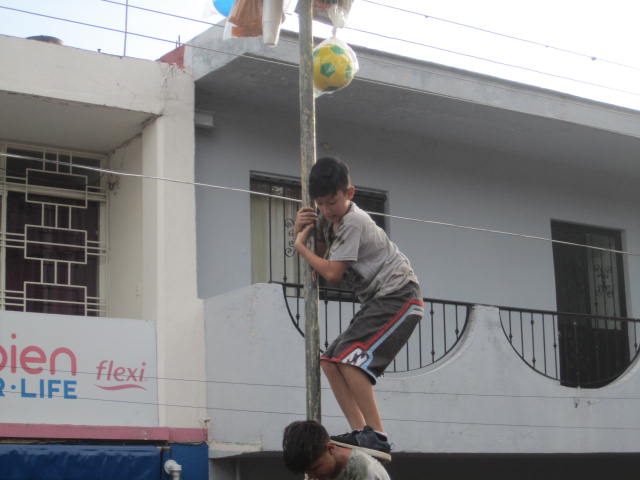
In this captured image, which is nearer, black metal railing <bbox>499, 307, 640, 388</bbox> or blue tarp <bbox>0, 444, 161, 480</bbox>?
blue tarp <bbox>0, 444, 161, 480</bbox>

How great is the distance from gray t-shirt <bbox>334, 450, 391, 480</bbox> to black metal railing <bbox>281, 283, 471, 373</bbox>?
15.2 ft

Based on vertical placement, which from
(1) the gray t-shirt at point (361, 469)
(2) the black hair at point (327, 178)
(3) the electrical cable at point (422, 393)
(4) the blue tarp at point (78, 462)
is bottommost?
(4) the blue tarp at point (78, 462)

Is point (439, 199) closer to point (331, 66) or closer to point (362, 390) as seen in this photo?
point (331, 66)

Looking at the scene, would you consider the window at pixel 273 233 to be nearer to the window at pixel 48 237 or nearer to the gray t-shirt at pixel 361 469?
the window at pixel 48 237

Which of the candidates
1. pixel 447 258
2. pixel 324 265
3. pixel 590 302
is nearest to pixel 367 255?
pixel 324 265

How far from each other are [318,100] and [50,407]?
4.02 metres

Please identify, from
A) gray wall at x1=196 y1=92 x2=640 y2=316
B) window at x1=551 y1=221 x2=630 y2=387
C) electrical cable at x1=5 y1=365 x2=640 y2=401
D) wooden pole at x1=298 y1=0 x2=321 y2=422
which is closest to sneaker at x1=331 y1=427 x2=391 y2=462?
wooden pole at x1=298 y1=0 x2=321 y2=422

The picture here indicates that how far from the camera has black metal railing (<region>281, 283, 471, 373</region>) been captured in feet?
35.0

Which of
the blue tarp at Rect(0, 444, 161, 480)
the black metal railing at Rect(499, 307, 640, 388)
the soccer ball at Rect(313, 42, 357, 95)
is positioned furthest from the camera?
the black metal railing at Rect(499, 307, 640, 388)

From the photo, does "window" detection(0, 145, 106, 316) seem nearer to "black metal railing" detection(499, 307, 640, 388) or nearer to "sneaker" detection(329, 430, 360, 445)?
"black metal railing" detection(499, 307, 640, 388)

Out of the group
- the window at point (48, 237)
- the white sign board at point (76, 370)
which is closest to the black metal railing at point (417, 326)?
the white sign board at point (76, 370)

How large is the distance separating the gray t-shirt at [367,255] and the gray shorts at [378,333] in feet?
0.19

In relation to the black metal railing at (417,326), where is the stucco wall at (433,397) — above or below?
below

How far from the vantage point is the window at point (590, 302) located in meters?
13.6
